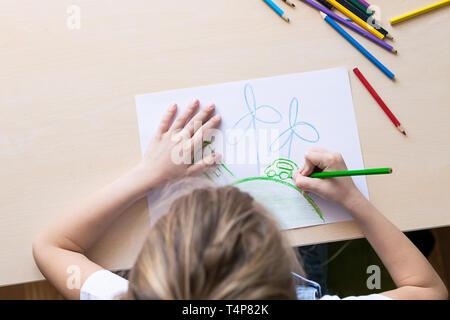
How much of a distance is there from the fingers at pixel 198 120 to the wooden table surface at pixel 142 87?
0.05m

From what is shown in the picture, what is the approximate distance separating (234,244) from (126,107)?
12.2 inches

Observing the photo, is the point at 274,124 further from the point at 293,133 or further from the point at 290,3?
the point at 290,3

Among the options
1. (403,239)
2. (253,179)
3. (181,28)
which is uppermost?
(181,28)

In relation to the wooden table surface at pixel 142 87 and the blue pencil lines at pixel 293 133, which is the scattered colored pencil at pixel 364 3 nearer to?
the wooden table surface at pixel 142 87

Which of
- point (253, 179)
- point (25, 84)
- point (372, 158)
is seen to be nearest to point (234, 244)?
point (253, 179)

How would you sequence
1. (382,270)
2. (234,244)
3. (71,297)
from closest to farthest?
(234,244)
(71,297)
(382,270)

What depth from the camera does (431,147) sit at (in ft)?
1.97

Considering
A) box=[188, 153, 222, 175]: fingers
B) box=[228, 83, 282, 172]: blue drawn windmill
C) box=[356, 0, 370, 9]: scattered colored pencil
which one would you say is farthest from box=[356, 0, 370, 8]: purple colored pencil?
box=[188, 153, 222, 175]: fingers

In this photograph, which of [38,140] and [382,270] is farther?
[382,270]

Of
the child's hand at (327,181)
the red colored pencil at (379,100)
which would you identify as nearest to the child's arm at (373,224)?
the child's hand at (327,181)

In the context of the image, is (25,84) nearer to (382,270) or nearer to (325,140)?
(325,140)

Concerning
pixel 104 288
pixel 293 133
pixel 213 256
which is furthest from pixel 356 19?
pixel 104 288

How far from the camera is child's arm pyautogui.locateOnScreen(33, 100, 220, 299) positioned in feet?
1.87

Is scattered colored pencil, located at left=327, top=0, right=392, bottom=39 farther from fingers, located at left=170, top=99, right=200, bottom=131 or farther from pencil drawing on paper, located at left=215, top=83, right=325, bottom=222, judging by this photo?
fingers, located at left=170, top=99, right=200, bottom=131
